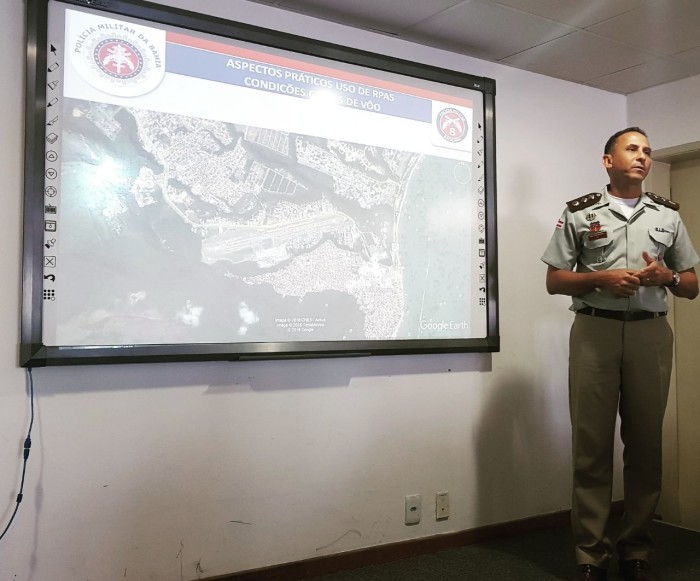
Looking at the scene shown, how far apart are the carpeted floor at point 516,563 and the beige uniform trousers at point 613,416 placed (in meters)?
0.27

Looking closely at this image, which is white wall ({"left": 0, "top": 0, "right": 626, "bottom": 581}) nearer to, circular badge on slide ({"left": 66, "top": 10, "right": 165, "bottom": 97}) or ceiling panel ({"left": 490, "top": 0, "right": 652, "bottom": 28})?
circular badge on slide ({"left": 66, "top": 10, "right": 165, "bottom": 97})

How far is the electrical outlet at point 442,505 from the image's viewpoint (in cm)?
276

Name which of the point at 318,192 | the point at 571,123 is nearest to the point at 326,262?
the point at 318,192

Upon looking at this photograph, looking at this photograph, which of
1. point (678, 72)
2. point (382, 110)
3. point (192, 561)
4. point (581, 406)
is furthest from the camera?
point (678, 72)

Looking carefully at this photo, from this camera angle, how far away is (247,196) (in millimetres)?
2326

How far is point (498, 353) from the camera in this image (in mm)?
2973

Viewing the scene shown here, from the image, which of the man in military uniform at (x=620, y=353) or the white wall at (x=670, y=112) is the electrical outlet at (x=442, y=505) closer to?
the man in military uniform at (x=620, y=353)

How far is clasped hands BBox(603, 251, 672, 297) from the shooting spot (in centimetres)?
219

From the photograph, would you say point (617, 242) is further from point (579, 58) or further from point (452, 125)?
point (579, 58)

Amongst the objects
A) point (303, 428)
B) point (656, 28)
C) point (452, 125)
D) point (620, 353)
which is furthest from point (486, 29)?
point (303, 428)

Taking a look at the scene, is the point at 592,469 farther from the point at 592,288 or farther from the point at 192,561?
the point at 192,561

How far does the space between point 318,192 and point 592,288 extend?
108 cm

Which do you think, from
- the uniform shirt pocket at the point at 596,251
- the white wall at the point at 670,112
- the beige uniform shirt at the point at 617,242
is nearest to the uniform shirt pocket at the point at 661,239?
the beige uniform shirt at the point at 617,242

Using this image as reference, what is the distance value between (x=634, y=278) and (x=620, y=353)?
0.97ft
